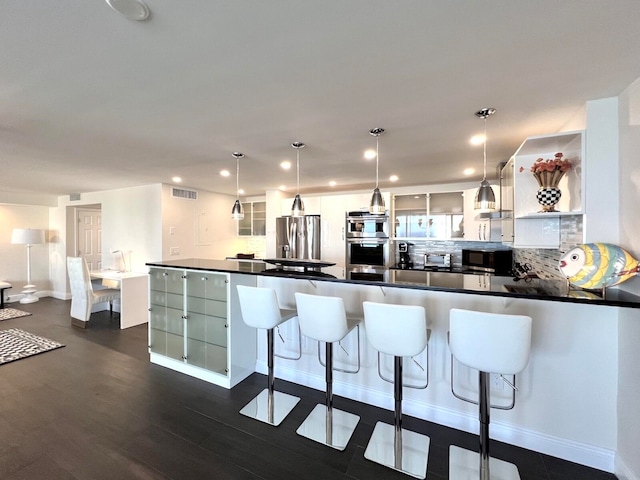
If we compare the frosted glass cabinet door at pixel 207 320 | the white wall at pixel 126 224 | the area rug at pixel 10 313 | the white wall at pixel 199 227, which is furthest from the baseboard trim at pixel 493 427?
the area rug at pixel 10 313

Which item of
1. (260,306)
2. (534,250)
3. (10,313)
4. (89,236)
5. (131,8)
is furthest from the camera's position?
(89,236)

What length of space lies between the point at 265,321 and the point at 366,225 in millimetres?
2825

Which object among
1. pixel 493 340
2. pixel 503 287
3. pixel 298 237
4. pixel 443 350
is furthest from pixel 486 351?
pixel 298 237

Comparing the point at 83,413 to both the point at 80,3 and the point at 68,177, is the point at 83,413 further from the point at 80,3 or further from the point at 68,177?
the point at 68,177

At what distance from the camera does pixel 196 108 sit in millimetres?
1960

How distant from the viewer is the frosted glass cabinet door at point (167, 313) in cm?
296

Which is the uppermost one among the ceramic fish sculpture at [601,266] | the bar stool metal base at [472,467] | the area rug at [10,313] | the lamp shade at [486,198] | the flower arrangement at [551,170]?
the flower arrangement at [551,170]

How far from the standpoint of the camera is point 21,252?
239 inches

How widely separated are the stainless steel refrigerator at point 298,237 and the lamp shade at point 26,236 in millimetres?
5160

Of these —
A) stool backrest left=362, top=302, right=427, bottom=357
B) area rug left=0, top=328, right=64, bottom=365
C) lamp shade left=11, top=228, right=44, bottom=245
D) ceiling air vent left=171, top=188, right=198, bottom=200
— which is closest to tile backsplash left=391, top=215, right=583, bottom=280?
stool backrest left=362, top=302, right=427, bottom=357

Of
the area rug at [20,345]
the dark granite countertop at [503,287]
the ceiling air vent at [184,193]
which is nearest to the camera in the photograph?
the dark granite countertop at [503,287]

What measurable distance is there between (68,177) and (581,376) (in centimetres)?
639

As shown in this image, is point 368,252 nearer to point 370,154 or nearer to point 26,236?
point 370,154

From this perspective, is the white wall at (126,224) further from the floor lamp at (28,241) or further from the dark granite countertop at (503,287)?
the dark granite countertop at (503,287)
